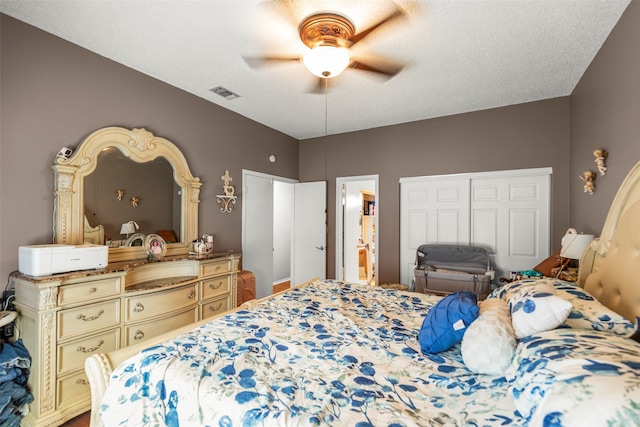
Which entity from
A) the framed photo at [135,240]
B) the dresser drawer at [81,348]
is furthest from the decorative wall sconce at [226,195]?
the dresser drawer at [81,348]

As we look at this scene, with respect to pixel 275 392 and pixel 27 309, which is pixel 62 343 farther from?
pixel 275 392

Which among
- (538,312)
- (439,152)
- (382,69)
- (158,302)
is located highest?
(382,69)

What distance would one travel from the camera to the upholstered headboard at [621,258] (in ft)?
4.50

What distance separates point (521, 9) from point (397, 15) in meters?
0.78

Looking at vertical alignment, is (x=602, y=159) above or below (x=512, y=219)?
above

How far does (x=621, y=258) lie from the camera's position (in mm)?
1516

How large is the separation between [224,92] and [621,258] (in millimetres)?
3472

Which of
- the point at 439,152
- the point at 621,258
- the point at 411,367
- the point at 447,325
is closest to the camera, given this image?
the point at 411,367

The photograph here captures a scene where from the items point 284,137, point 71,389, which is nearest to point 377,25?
point 284,137

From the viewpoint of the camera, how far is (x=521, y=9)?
1.87m

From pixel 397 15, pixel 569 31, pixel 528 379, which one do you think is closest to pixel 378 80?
pixel 397 15

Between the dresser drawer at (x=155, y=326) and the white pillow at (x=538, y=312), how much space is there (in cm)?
255

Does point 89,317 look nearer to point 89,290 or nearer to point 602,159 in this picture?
point 89,290

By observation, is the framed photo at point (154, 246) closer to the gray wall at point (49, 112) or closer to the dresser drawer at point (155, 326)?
the dresser drawer at point (155, 326)
